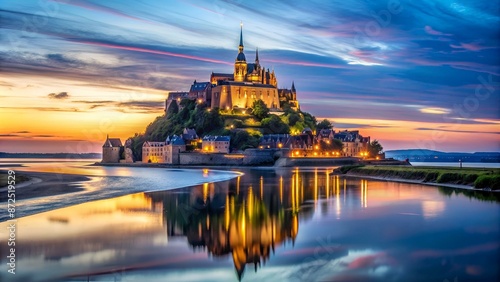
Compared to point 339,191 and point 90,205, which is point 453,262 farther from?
point 339,191

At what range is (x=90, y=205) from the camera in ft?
89.3

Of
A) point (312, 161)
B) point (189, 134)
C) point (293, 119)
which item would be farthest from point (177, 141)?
point (293, 119)

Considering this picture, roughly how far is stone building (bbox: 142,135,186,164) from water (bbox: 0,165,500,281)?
76028 mm

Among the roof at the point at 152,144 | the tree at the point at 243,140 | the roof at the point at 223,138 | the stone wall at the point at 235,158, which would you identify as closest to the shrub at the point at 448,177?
the stone wall at the point at 235,158

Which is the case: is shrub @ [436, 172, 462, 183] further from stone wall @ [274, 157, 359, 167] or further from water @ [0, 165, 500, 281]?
stone wall @ [274, 157, 359, 167]

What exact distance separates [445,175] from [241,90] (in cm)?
8270

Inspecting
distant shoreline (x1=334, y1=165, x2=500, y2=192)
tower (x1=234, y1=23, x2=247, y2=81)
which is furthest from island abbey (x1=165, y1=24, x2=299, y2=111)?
distant shoreline (x1=334, y1=165, x2=500, y2=192)

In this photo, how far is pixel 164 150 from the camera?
10756cm

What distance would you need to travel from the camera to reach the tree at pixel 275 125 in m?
111

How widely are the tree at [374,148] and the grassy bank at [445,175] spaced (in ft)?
163

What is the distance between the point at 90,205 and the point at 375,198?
15.8 meters

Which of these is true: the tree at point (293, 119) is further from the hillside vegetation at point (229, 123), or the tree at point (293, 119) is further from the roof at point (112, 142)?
the roof at point (112, 142)

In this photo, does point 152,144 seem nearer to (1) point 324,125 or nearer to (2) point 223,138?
(2) point 223,138

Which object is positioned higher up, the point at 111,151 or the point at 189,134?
the point at 189,134
